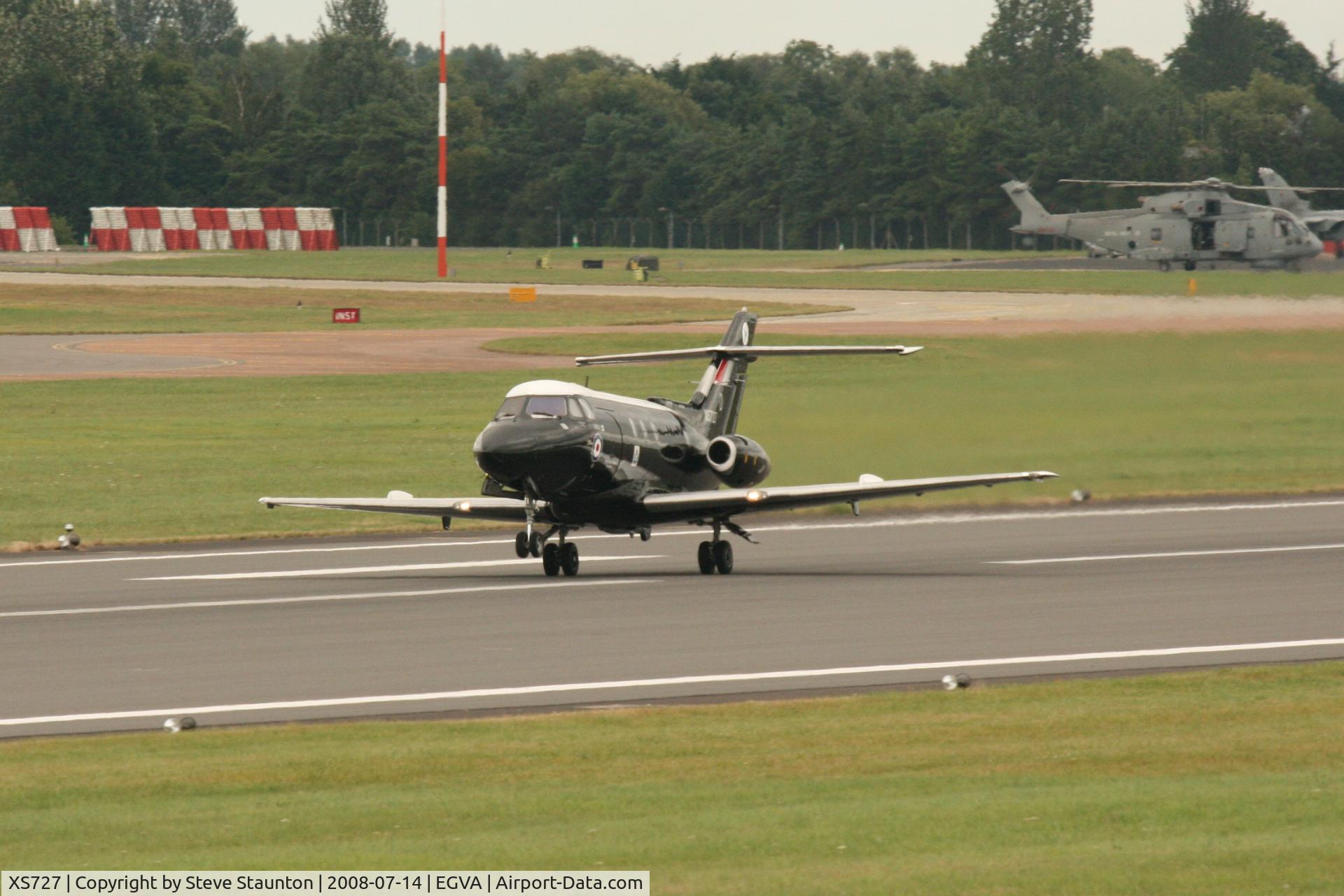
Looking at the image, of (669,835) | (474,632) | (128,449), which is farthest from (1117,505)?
(669,835)

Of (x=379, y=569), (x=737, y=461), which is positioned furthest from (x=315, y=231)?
(x=737, y=461)

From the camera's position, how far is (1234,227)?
3816 inches

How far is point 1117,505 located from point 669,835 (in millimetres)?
27306

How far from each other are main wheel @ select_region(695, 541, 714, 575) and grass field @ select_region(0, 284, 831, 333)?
49027mm

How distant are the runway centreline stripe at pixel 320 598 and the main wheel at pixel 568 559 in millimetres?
210

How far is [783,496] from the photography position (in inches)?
1147

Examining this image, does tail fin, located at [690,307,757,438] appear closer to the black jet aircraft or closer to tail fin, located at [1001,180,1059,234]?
the black jet aircraft

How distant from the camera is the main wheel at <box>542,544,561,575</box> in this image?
96.0 ft

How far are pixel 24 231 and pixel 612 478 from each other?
120m

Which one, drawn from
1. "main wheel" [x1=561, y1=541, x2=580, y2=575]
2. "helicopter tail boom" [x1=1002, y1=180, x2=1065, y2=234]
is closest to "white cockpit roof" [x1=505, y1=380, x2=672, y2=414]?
"main wheel" [x1=561, y1=541, x2=580, y2=575]

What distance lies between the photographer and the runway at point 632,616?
20.5 metres

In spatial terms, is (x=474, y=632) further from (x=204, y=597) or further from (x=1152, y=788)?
(x=1152, y=788)

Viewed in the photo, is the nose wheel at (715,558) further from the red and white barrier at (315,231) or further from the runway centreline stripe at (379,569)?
the red and white barrier at (315,231)

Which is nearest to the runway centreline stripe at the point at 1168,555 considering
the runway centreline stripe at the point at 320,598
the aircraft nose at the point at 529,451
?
the runway centreline stripe at the point at 320,598
